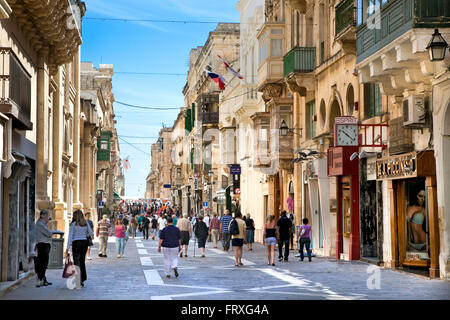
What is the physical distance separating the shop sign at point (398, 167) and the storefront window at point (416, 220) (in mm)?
599

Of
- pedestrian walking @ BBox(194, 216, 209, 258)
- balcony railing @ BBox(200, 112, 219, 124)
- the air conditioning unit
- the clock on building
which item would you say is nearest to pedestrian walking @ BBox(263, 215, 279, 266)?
the clock on building

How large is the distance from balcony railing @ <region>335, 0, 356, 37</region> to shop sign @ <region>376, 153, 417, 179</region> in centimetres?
453

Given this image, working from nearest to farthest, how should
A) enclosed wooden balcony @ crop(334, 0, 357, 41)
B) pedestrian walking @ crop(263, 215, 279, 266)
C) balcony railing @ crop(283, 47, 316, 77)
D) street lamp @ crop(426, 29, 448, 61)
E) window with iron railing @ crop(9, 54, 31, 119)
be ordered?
street lamp @ crop(426, 29, 448, 61) → window with iron railing @ crop(9, 54, 31, 119) → enclosed wooden balcony @ crop(334, 0, 357, 41) → pedestrian walking @ crop(263, 215, 279, 266) → balcony railing @ crop(283, 47, 316, 77)

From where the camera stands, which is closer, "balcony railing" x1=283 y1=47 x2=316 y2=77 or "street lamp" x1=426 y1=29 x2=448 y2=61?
"street lamp" x1=426 y1=29 x2=448 y2=61

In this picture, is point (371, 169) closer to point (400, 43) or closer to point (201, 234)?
point (400, 43)

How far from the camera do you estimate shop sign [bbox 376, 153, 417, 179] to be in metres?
19.5

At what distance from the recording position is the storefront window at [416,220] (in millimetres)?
20422

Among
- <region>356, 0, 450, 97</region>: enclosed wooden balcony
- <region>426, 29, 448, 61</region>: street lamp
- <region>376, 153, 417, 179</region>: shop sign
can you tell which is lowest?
<region>376, 153, 417, 179</region>: shop sign

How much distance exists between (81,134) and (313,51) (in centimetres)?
2087

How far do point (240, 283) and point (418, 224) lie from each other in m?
5.73

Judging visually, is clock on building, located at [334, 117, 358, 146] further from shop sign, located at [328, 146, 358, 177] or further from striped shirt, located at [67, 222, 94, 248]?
striped shirt, located at [67, 222, 94, 248]

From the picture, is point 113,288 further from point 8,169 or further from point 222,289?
point 8,169

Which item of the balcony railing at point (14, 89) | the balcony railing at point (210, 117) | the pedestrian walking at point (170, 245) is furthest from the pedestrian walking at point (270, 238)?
the balcony railing at point (210, 117)
